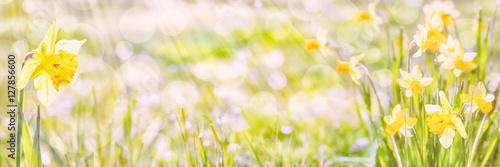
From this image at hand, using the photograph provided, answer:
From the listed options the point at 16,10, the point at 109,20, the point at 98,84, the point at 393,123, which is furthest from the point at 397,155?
the point at 109,20

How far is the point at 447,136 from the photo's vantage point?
1.10 m

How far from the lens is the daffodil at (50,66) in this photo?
3.19 feet

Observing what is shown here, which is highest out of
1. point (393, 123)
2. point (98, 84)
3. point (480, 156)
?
point (393, 123)

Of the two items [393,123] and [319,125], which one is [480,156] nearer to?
[393,123]

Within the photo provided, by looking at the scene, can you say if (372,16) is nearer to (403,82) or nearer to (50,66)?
(403,82)

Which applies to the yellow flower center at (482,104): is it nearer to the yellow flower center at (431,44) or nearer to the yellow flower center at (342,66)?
the yellow flower center at (431,44)

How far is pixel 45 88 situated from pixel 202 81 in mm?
1638

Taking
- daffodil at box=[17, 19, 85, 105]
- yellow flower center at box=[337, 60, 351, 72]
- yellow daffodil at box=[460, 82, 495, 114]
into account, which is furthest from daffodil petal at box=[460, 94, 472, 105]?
daffodil at box=[17, 19, 85, 105]

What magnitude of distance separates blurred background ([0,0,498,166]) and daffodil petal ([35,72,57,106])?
0.76 feet

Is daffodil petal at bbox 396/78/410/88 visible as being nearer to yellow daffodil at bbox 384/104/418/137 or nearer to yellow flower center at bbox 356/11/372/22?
yellow daffodil at bbox 384/104/418/137

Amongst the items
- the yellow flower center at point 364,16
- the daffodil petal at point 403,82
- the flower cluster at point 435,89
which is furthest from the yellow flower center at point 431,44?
the yellow flower center at point 364,16

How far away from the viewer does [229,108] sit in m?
2.17

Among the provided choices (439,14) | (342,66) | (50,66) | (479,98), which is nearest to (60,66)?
(50,66)

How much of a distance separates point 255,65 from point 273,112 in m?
0.79
